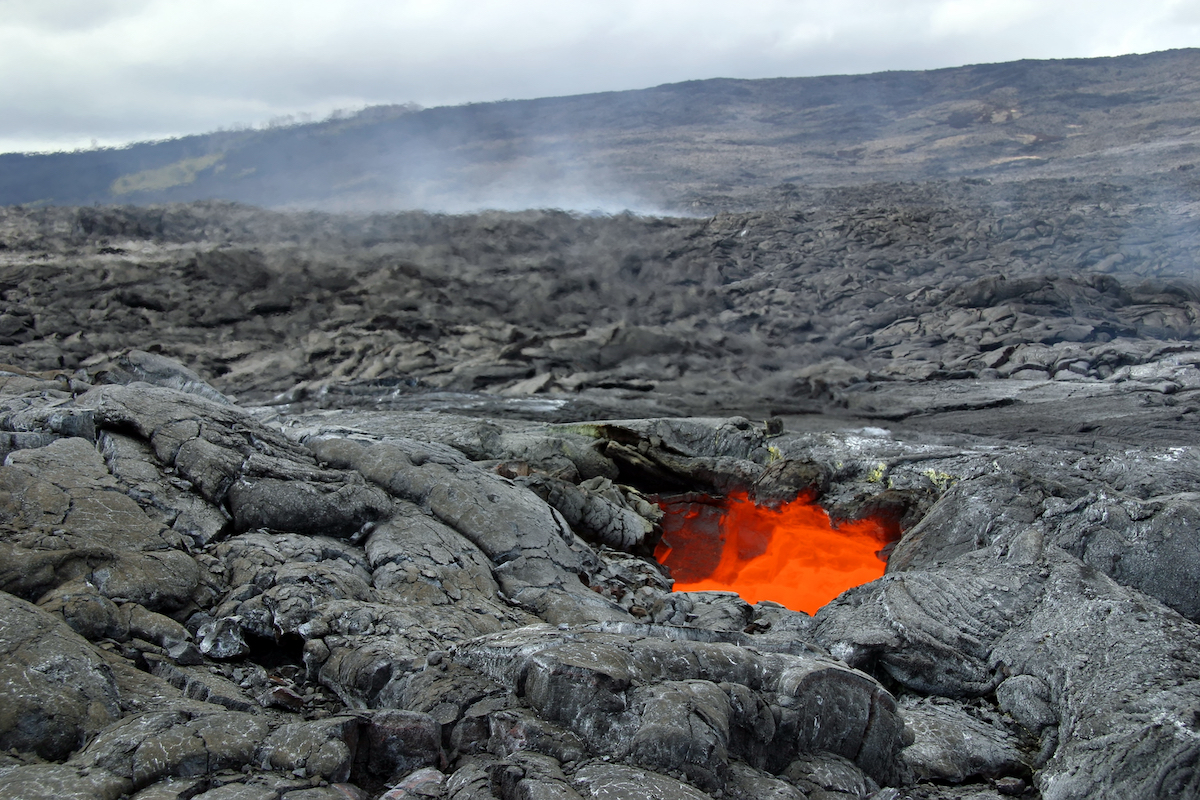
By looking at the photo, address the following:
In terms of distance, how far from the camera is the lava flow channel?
23.4ft

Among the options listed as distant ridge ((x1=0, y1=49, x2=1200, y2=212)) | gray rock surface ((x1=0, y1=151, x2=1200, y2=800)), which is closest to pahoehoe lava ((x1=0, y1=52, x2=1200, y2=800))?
Answer: gray rock surface ((x1=0, y1=151, x2=1200, y2=800))

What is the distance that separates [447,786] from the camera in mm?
2695

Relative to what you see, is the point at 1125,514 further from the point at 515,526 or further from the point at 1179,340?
the point at 1179,340

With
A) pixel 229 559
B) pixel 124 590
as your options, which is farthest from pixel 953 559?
pixel 124 590

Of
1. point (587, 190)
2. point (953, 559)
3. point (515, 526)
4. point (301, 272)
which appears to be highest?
point (587, 190)

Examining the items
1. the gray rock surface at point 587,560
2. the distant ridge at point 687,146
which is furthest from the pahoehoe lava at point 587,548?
the distant ridge at point 687,146

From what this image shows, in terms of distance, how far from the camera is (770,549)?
7816 mm

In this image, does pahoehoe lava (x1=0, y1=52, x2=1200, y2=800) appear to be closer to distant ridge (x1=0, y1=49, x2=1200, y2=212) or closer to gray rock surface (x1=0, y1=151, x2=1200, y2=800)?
gray rock surface (x1=0, y1=151, x2=1200, y2=800)

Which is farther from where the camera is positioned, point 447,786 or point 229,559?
point 229,559

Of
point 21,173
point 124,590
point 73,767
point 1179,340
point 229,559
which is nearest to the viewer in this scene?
point 73,767

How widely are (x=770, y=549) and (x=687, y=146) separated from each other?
27.1 metres

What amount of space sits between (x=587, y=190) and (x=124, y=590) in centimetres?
2489

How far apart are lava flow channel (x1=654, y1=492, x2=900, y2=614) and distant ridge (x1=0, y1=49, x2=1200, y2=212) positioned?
17.0 meters

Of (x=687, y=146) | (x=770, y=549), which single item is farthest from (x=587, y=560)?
(x=687, y=146)
